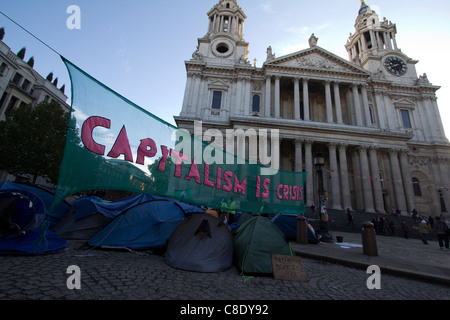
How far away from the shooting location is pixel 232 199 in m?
6.15

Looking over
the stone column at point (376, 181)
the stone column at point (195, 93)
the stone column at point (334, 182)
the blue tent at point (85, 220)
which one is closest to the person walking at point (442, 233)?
the stone column at point (334, 182)

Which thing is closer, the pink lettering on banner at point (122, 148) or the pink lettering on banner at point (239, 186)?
the pink lettering on banner at point (122, 148)

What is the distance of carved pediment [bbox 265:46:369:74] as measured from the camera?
27.2m

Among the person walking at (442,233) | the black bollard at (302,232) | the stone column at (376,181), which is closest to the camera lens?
the black bollard at (302,232)

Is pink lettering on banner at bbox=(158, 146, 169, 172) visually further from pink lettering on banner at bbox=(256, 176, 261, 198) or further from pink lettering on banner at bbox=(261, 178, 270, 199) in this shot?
pink lettering on banner at bbox=(261, 178, 270, 199)

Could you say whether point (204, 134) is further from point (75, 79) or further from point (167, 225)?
point (75, 79)

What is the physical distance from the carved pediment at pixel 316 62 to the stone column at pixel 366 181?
1180 cm

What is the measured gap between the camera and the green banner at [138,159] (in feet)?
11.9

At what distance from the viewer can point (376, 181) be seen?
21797 millimetres

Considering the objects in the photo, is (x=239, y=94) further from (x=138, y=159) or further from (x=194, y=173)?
(x=138, y=159)

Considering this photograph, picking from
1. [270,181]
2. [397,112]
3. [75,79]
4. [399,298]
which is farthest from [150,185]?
[397,112]

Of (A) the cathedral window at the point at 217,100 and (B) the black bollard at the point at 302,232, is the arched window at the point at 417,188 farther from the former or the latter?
(A) the cathedral window at the point at 217,100

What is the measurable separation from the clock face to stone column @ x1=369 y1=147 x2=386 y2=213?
56.1 feet
